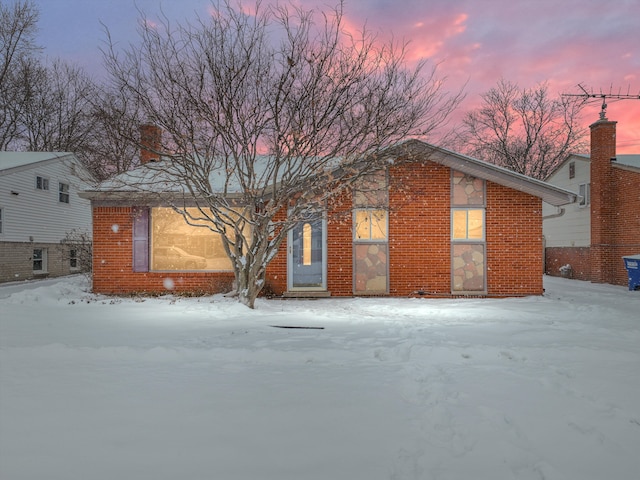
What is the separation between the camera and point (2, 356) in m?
4.16

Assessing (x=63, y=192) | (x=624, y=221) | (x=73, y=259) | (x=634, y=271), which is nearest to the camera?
(x=634, y=271)

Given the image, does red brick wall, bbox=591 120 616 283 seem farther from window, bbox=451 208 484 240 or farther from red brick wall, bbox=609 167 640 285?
window, bbox=451 208 484 240

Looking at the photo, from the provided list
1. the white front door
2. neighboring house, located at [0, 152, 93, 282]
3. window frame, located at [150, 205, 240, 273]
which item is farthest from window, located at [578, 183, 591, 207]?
neighboring house, located at [0, 152, 93, 282]

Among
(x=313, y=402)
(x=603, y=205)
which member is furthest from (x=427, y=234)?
(x=603, y=205)

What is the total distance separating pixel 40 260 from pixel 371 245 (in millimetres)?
16602

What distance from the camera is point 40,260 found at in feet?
61.7

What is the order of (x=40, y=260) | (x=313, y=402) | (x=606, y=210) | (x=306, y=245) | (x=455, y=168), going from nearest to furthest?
1. (x=313, y=402)
2. (x=455, y=168)
3. (x=306, y=245)
4. (x=606, y=210)
5. (x=40, y=260)

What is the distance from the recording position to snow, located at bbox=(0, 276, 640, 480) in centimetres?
243

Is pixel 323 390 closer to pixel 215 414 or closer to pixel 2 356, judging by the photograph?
pixel 215 414

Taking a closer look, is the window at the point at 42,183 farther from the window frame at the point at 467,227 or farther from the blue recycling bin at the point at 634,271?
the blue recycling bin at the point at 634,271

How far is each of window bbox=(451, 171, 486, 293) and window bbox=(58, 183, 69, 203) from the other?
752 inches

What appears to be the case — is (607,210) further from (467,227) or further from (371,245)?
(371,245)

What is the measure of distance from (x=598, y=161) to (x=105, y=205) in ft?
56.7

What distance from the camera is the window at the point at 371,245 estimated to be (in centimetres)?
1055
